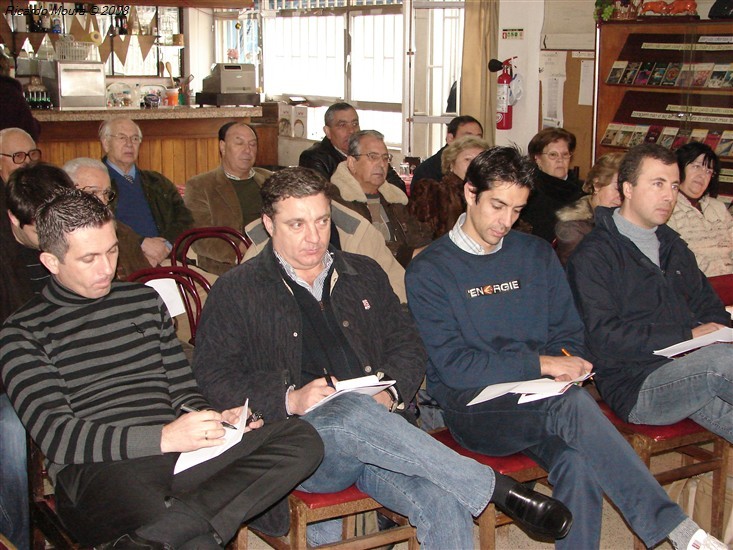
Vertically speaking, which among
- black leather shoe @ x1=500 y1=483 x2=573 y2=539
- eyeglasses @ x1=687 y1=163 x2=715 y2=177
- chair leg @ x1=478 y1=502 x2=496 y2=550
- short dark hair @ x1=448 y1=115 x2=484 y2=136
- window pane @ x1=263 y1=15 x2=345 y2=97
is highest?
window pane @ x1=263 y1=15 x2=345 y2=97

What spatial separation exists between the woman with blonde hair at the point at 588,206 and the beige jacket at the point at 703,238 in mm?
450

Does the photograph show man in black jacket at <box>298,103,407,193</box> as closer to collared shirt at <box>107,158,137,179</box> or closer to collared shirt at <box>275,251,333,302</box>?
collared shirt at <box>107,158,137,179</box>

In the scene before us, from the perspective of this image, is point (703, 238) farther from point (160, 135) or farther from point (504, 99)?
point (160, 135)

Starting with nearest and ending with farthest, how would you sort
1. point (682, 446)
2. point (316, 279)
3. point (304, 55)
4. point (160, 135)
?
1. point (316, 279)
2. point (682, 446)
3. point (160, 135)
4. point (304, 55)

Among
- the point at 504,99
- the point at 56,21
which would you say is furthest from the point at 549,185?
the point at 56,21

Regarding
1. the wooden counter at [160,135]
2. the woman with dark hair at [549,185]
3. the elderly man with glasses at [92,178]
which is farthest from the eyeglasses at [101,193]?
the wooden counter at [160,135]

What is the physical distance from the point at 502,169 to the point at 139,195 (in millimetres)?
2334

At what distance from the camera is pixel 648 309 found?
271 centimetres

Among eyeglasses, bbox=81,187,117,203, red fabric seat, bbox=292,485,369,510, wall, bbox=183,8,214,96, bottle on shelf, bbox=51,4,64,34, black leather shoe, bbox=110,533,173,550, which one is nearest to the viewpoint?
black leather shoe, bbox=110,533,173,550

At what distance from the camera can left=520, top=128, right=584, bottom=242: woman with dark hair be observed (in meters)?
4.04

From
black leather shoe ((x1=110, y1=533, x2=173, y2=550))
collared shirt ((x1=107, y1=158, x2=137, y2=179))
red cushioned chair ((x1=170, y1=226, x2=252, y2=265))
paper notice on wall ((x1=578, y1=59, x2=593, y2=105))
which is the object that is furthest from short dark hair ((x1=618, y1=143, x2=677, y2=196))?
paper notice on wall ((x1=578, y1=59, x2=593, y2=105))

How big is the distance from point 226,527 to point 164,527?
0.46ft

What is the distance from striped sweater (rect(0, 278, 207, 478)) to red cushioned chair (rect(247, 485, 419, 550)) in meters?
0.37

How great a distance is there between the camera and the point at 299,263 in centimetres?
230
